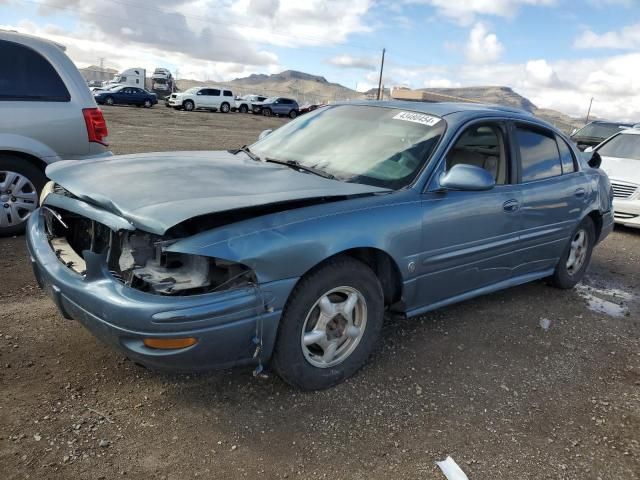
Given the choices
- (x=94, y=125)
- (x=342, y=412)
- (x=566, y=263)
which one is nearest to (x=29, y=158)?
(x=94, y=125)

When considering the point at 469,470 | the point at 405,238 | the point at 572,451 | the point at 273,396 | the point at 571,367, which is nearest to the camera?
the point at 469,470

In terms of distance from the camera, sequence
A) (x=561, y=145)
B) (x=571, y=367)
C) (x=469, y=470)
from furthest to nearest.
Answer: (x=561, y=145), (x=571, y=367), (x=469, y=470)

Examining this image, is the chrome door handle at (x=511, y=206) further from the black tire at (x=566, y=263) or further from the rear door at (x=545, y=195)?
the black tire at (x=566, y=263)

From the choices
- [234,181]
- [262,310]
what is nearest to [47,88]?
[234,181]

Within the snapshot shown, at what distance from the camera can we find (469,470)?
2.50m

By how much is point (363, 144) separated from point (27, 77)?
142 inches

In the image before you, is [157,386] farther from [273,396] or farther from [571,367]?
[571,367]

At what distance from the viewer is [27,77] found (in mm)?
5164

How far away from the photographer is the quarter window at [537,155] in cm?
413

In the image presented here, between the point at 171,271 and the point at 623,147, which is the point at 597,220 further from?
the point at 623,147

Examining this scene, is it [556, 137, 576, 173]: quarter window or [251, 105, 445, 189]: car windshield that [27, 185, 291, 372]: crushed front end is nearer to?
[251, 105, 445, 189]: car windshield

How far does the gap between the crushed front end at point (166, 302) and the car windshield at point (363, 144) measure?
1.14 m

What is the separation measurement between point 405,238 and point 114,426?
5.97 ft

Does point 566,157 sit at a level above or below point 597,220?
above
